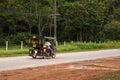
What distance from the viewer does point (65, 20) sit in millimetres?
86125

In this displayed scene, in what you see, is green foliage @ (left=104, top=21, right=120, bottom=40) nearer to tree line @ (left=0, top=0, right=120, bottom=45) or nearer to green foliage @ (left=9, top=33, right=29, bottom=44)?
tree line @ (left=0, top=0, right=120, bottom=45)

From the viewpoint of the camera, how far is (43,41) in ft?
102

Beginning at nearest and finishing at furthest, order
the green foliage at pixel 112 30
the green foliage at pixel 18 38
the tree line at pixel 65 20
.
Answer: the green foliage at pixel 18 38
the tree line at pixel 65 20
the green foliage at pixel 112 30

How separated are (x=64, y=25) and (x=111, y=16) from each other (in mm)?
10905

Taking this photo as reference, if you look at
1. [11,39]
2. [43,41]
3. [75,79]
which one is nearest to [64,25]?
[11,39]

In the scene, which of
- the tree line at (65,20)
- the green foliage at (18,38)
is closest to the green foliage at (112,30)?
the tree line at (65,20)

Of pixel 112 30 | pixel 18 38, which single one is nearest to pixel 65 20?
pixel 112 30

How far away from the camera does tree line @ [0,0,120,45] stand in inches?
2900

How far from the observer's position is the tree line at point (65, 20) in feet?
242

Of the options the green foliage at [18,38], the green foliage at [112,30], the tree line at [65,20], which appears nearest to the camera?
the green foliage at [18,38]

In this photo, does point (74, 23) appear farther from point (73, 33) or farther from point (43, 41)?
point (43, 41)

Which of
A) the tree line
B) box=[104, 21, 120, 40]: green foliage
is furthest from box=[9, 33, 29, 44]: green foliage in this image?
box=[104, 21, 120, 40]: green foliage

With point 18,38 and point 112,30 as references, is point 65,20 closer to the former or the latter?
point 112,30

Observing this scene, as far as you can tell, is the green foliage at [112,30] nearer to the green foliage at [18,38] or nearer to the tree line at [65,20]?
the tree line at [65,20]
